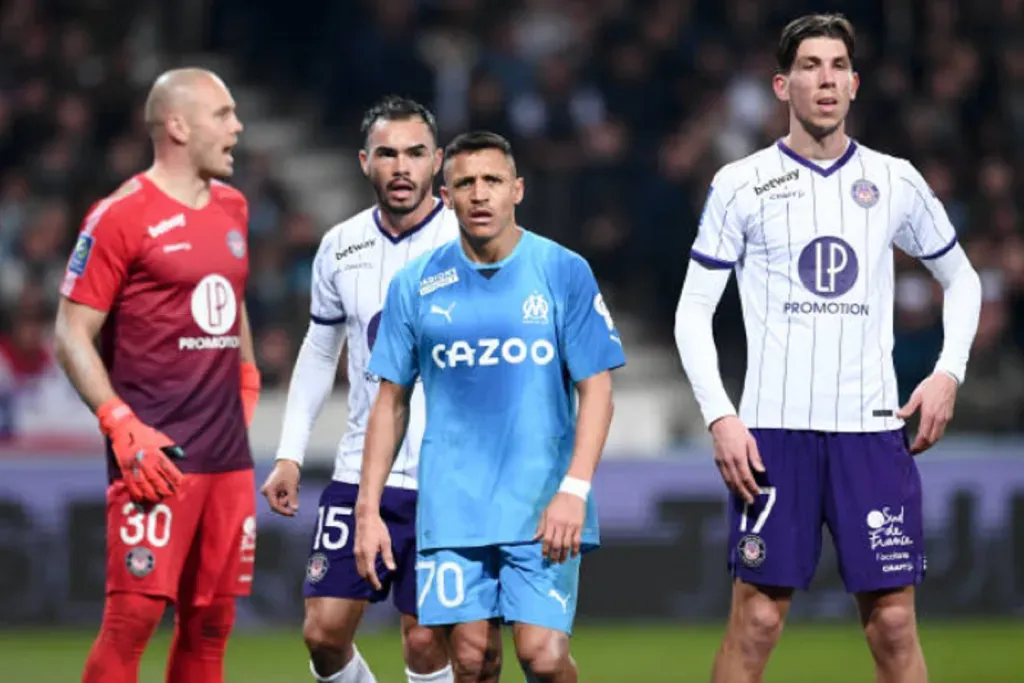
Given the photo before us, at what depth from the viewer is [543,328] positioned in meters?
6.46

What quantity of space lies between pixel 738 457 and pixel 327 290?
1830mm

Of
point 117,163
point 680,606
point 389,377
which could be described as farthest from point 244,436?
point 117,163

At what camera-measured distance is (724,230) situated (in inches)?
275

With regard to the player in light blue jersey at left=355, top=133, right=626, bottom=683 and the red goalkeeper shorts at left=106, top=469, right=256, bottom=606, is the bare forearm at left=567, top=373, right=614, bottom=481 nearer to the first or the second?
the player in light blue jersey at left=355, top=133, right=626, bottom=683

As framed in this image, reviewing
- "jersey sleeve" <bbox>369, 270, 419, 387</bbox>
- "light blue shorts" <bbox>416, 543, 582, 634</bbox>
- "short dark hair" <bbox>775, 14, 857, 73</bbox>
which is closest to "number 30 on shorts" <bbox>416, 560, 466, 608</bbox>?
"light blue shorts" <bbox>416, 543, 582, 634</bbox>

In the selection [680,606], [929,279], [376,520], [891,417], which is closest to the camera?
[376,520]

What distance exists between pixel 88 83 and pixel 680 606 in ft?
23.2

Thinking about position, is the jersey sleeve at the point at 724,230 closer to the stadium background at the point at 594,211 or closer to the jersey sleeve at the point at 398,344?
the jersey sleeve at the point at 398,344

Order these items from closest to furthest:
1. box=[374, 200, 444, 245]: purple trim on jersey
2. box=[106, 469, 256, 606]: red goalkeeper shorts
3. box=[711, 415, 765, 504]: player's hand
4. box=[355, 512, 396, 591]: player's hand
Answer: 1. box=[355, 512, 396, 591]: player's hand
2. box=[711, 415, 765, 504]: player's hand
3. box=[106, 469, 256, 606]: red goalkeeper shorts
4. box=[374, 200, 444, 245]: purple trim on jersey

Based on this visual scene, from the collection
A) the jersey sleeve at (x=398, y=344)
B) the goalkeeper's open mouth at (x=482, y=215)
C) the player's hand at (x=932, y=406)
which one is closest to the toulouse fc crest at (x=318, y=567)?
the jersey sleeve at (x=398, y=344)

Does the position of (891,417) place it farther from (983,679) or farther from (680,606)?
(680,606)

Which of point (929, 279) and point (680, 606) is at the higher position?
point (929, 279)

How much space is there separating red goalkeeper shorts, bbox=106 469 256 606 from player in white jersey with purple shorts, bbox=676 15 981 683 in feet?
6.19

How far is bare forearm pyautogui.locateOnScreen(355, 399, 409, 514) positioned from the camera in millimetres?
6406
